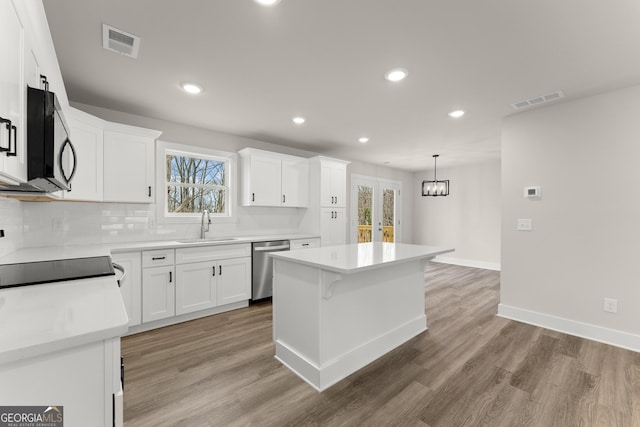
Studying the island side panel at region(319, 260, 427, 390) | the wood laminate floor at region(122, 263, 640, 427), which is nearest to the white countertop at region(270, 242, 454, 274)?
the island side panel at region(319, 260, 427, 390)

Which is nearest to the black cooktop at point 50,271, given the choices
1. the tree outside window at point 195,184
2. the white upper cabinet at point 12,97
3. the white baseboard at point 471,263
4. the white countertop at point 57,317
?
the white countertop at point 57,317

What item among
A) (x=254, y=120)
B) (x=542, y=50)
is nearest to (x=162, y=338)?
(x=254, y=120)

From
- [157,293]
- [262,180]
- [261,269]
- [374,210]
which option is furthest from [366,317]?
[374,210]

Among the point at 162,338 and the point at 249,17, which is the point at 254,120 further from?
the point at 162,338

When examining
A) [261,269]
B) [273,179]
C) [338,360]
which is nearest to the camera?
[338,360]

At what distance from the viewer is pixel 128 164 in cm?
299

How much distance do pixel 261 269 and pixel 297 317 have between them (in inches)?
66.6

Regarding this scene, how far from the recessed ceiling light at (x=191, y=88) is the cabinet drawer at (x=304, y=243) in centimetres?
231

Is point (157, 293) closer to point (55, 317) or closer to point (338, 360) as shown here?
point (338, 360)

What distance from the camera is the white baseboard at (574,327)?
2.61 m

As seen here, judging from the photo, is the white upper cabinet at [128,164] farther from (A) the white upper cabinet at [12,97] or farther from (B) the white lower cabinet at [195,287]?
(A) the white upper cabinet at [12,97]

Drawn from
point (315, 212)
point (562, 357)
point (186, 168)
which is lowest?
point (562, 357)

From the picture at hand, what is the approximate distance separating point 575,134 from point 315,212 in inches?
134

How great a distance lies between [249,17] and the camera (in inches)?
68.3
